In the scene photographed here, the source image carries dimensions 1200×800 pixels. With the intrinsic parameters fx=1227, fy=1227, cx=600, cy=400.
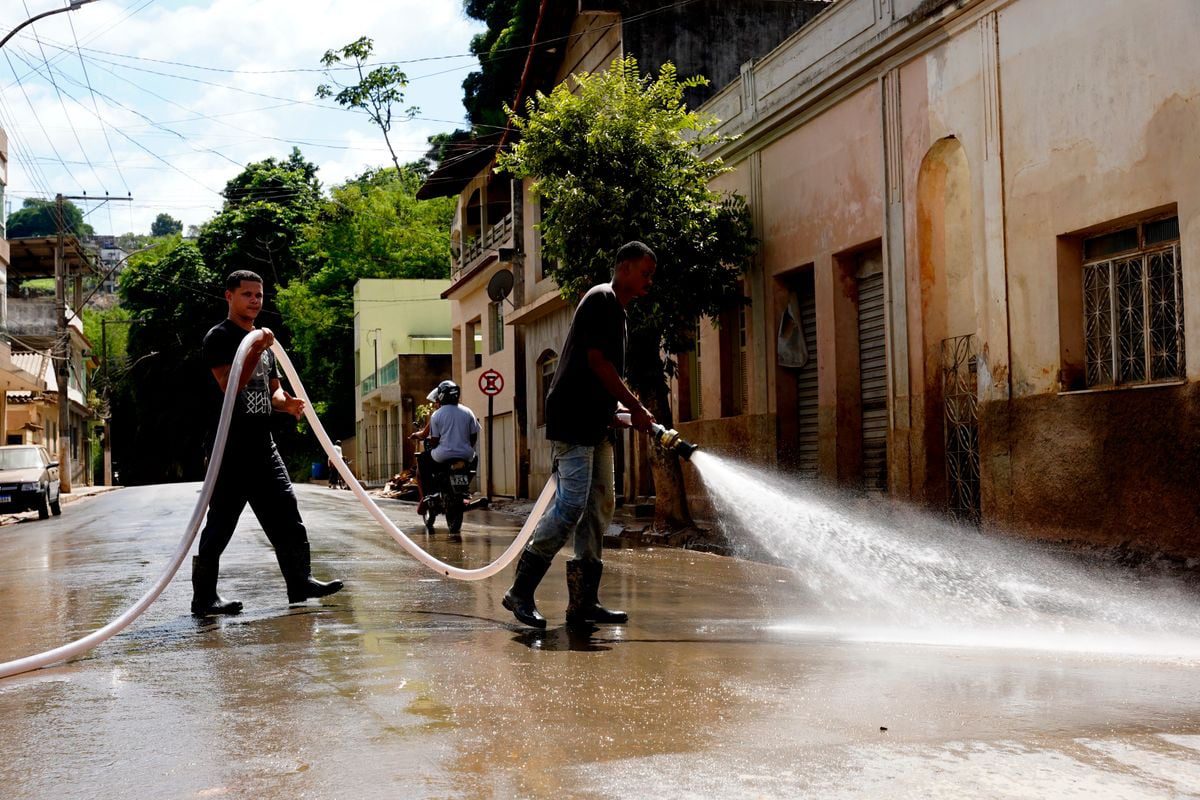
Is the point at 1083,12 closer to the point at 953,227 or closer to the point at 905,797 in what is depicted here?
the point at 953,227

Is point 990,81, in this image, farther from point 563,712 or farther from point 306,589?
point 563,712

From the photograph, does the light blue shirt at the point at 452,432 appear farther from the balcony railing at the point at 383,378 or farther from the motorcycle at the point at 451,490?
the balcony railing at the point at 383,378

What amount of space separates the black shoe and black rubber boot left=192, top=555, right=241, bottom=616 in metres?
0.37

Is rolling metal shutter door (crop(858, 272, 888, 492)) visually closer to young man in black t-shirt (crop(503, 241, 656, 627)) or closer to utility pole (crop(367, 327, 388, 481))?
young man in black t-shirt (crop(503, 241, 656, 627))

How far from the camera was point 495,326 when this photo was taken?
120ft

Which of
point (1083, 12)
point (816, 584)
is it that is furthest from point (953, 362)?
point (816, 584)

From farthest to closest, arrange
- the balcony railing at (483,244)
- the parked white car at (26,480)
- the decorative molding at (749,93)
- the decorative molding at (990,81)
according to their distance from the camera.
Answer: the balcony railing at (483,244) < the parked white car at (26,480) < the decorative molding at (749,93) < the decorative molding at (990,81)

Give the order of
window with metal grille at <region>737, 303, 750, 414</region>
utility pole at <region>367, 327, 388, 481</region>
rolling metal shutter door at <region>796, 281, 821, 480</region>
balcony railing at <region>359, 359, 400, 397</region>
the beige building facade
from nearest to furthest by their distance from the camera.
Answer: the beige building facade → rolling metal shutter door at <region>796, 281, 821, 480</region> → window with metal grille at <region>737, 303, 750, 414</region> → balcony railing at <region>359, 359, 400, 397</region> → utility pole at <region>367, 327, 388, 481</region>

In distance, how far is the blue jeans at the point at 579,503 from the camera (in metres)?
6.57

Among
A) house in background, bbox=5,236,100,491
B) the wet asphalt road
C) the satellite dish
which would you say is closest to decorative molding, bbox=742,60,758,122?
the wet asphalt road

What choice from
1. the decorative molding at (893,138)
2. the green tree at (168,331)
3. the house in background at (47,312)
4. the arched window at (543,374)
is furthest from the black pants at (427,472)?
the green tree at (168,331)

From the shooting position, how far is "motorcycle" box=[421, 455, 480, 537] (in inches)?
600

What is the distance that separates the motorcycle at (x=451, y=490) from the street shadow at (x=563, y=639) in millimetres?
8694

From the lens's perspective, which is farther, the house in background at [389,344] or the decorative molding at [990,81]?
the house in background at [389,344]
